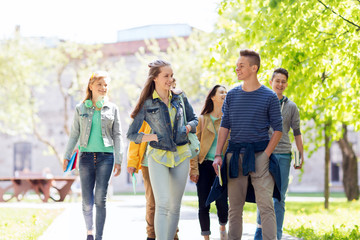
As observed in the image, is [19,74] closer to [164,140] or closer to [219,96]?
[219,96]

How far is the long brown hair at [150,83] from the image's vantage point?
6.44m

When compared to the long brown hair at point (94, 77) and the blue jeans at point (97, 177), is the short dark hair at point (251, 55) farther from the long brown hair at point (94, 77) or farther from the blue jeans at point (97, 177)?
the blue jeans at point (97, 177)

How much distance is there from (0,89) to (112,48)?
11900mm

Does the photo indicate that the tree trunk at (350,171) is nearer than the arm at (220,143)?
No

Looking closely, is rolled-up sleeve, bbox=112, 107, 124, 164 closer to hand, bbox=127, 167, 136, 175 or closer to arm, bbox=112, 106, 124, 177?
arm, bbox=112, 106, 124, 177

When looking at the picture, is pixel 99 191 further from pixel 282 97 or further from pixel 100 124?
pixel 282 97

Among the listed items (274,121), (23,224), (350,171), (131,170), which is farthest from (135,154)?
(350,171)

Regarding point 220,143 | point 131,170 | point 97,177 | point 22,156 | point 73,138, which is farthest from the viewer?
point 22,156

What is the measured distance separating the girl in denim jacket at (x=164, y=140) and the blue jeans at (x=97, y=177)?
106 centimetres

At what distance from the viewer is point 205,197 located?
755 cm

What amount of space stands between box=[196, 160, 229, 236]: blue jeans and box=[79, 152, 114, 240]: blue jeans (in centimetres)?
109

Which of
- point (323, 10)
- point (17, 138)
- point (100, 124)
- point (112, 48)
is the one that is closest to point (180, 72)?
point (112, 48)

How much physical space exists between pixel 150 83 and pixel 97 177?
1.48 metres

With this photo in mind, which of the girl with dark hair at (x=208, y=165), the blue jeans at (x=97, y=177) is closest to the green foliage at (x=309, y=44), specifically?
the girl with dark hair at (x=208, y=165)
